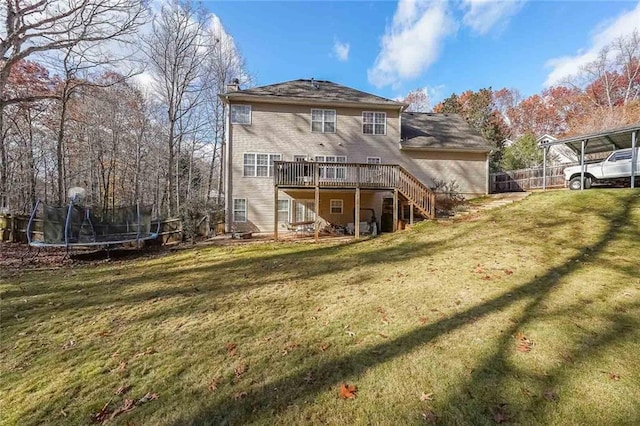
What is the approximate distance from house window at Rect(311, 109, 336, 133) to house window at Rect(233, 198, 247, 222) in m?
5.40

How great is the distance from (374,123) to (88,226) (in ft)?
45.6

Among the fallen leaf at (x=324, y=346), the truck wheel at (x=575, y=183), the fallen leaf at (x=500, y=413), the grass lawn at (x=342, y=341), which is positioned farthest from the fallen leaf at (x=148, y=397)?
the truck wheel at (x=575, y=183)

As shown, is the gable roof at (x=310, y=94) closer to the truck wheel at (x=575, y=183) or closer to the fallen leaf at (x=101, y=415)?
the truck wheel at (x=575, y=183)

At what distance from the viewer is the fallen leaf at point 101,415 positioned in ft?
8.88

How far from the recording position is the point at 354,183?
12547mm

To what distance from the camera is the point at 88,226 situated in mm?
10578

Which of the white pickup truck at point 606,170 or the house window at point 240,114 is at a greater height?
the house window at point 240,114

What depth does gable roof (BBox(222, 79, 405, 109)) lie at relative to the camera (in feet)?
50.0

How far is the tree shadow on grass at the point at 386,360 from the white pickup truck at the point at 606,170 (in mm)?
12091

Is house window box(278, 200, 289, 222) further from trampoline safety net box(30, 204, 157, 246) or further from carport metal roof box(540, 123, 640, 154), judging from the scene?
carport metal roof box(540, 123, 640, 154)

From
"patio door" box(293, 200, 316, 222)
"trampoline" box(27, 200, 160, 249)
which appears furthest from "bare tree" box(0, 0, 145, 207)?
"patio door" box(293, 200, 316, 222)

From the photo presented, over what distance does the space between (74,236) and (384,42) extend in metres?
20.5

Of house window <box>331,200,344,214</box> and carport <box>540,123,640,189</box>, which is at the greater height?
carport <box>540,123,640,189</box>

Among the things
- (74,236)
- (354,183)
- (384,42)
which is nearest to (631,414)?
(354,183)
